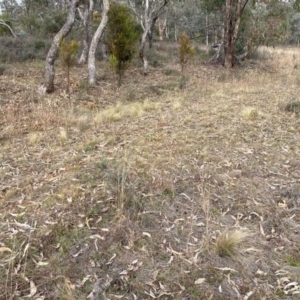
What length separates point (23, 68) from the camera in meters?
10.4

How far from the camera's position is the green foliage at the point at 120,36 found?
29.4 ft

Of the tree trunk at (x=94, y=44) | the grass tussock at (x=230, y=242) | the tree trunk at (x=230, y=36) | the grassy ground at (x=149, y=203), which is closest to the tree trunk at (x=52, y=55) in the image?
the tree trunk at (x=94, y=44)

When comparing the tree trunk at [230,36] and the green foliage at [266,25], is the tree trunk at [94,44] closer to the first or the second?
the tree trunk at [230,36]

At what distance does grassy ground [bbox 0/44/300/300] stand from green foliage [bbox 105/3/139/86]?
10.4ft

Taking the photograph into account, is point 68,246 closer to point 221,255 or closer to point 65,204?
point 65,204

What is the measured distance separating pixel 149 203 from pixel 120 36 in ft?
22.9

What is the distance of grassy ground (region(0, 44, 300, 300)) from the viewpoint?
2287 millimetres

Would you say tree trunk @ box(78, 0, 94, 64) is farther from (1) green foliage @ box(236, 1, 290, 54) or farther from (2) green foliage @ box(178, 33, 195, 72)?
(1) green foliage @ box(236, 1, 290, 54)

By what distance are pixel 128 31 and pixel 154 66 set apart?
368cm

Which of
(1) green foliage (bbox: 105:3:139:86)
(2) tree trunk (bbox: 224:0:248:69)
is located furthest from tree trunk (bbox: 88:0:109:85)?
(2) tree trunk (bbox: 224:0:248:69)

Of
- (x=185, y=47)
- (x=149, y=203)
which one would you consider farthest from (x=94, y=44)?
(x=149, y=203)

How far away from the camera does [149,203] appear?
3.14 m

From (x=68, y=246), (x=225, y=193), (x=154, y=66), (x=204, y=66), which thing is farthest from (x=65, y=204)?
(x=204, y=66)

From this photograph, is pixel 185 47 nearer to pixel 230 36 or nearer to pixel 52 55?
pixel 230 36
